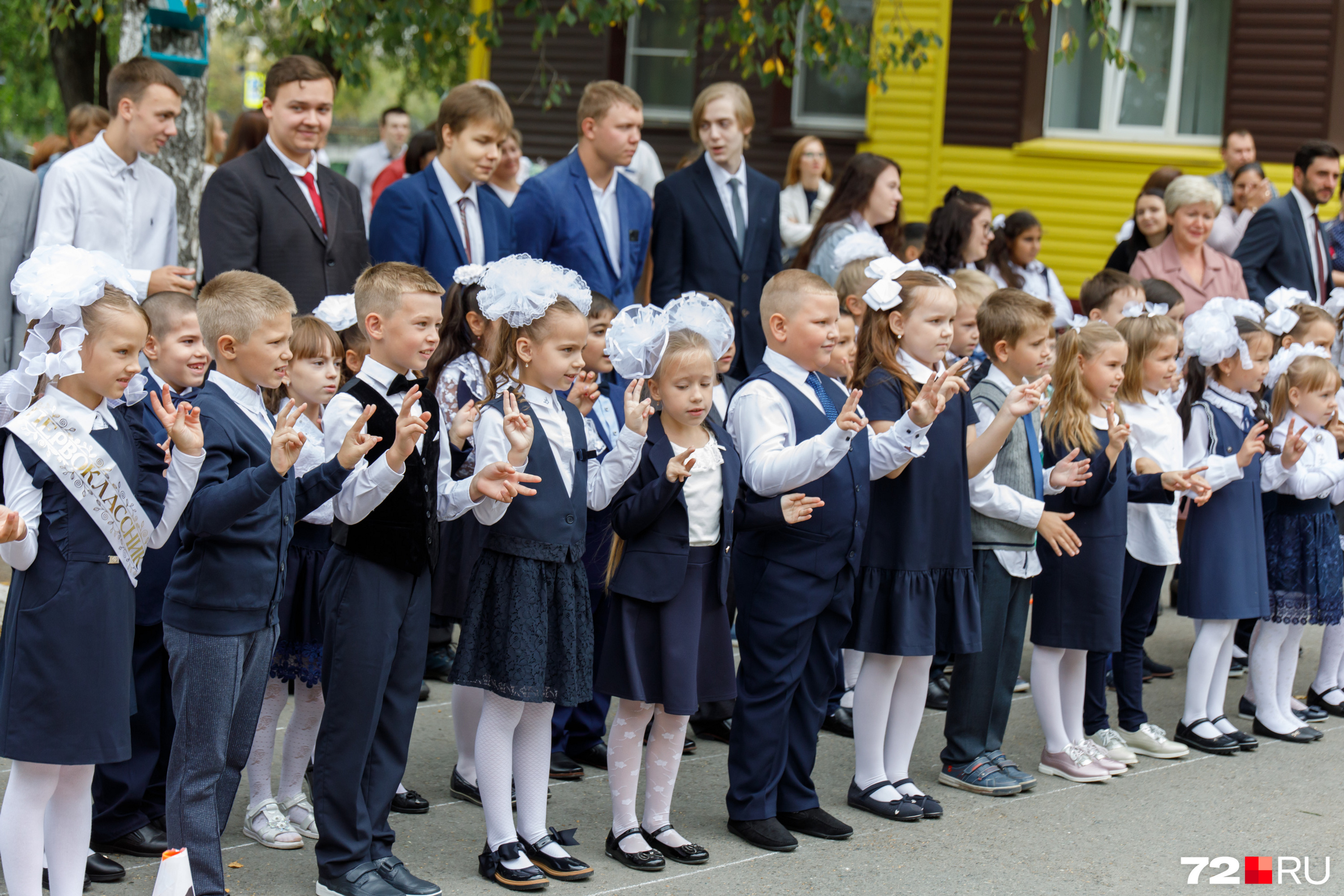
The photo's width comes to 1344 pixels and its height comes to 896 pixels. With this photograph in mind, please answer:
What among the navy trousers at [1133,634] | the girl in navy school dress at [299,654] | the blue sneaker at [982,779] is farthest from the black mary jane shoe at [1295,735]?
the girl in navy school dress at [299,654]

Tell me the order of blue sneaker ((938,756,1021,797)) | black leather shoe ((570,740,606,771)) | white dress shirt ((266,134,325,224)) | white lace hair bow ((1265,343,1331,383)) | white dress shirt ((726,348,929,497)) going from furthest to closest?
white lace hair bow ((1265,343,1331,383)), white dress shirt ((266,134,325,224)), black leather shoe ((570,740,606,771)), blue sneaker ((938,756,1021,797)), white dress shirt ((726,348,929,497))

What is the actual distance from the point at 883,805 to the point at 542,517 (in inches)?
66.0

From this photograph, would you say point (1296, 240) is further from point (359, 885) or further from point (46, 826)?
point (46, 826)

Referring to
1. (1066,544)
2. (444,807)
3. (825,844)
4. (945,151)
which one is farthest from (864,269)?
(945,151)

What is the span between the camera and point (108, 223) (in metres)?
5.58

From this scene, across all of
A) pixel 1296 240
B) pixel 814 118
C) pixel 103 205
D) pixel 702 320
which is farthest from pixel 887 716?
pixel 814 118

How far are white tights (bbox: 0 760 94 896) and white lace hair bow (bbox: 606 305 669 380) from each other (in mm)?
1825

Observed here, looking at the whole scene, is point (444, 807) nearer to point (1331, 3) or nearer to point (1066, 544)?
point (1066, 544)

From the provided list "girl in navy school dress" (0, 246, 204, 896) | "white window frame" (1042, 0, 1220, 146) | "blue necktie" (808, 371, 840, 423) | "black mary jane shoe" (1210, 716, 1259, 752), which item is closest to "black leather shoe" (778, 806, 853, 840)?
"blue necktie" (808, 371, 840, 423)

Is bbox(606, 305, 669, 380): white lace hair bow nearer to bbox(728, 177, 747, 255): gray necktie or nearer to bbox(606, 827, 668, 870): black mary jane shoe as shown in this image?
bbox(606, 827, 668, 870): black mary jane shoe

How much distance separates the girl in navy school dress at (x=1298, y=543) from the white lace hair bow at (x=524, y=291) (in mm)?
3395

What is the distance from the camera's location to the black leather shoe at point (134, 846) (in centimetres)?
418

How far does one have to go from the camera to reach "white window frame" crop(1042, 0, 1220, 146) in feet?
42.0

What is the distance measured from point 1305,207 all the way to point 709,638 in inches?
229
